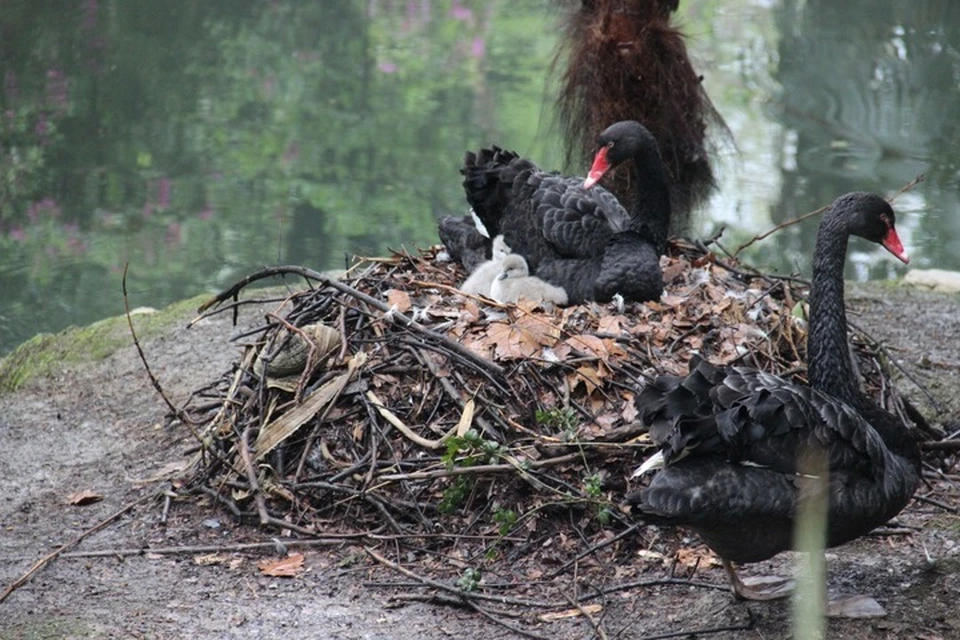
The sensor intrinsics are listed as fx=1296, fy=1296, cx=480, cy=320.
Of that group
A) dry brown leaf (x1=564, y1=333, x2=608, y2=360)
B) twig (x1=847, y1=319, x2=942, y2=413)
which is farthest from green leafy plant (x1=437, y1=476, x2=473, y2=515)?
twig (x1=847, y1=319, x2=942, y2=413)

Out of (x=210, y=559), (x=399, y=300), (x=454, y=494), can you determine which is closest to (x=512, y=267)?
(x=399, y=300)

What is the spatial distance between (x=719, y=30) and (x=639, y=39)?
23.6 ft

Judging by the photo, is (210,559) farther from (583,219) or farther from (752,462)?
(583,219)

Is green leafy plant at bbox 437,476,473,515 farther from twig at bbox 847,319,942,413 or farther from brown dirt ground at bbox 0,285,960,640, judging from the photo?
twig at bbox 847,319,942,413

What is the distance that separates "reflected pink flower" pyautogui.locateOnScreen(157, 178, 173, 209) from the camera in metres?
9.45

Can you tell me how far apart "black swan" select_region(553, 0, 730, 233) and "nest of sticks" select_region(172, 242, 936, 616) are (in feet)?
4.30

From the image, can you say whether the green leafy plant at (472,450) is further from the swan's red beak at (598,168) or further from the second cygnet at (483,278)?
the swan's red beak at (598,168)

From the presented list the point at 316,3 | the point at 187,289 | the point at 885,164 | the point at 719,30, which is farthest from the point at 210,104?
the point at 885,164

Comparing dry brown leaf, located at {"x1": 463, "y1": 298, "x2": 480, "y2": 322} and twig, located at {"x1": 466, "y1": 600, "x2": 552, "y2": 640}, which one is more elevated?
dry brown leaf, located at {"x1": 463, "y1": 298, "x2": 480, "y2": 322}

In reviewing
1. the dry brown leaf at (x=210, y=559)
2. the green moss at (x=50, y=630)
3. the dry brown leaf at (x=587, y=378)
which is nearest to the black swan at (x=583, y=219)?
the dry brown leaf at (x=587, y=378)

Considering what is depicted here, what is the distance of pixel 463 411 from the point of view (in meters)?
4.09

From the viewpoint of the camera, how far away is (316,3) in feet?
44.7

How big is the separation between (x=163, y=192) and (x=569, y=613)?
A: 6.97m

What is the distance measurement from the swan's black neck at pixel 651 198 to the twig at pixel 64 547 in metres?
2.05
